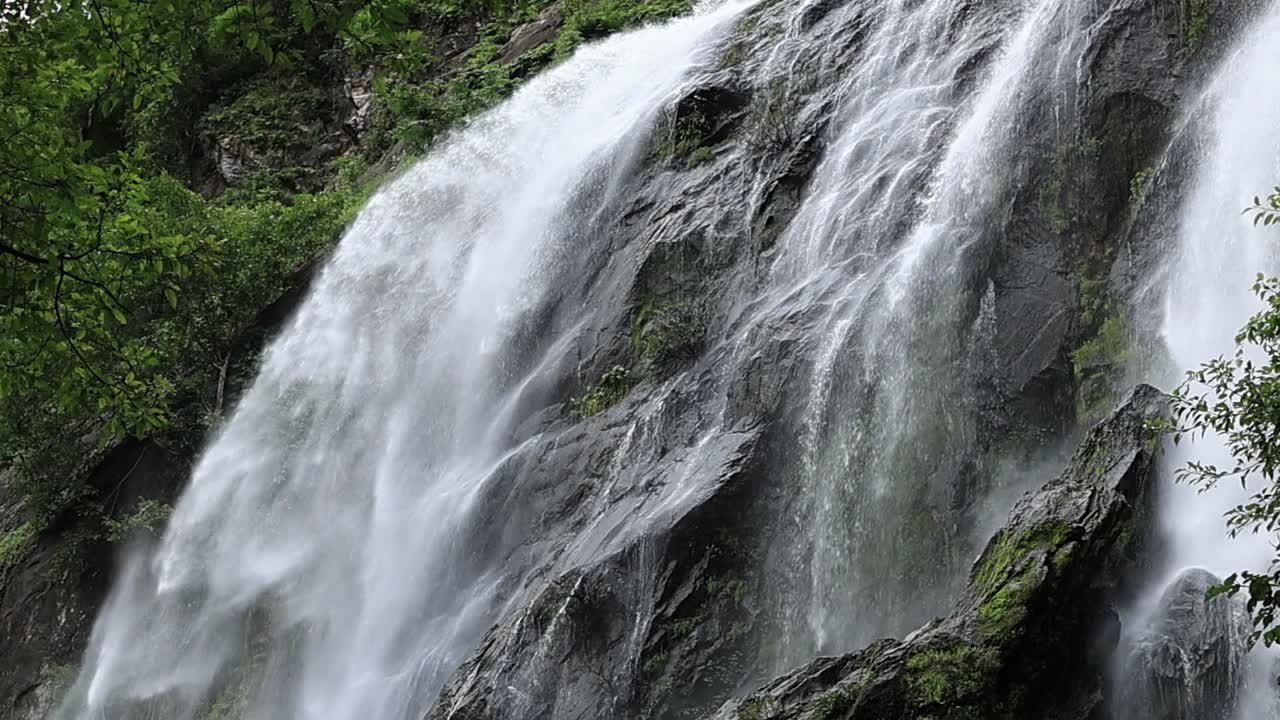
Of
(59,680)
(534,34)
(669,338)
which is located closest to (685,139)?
(669,338)

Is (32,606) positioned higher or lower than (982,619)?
higher

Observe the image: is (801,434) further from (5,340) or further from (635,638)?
(5,340)

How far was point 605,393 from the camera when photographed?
12156mm

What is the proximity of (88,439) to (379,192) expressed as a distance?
19.6 ft

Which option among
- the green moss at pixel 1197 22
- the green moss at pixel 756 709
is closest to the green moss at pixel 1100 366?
the green moss at pixel 1197 22

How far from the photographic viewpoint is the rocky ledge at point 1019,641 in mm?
6621

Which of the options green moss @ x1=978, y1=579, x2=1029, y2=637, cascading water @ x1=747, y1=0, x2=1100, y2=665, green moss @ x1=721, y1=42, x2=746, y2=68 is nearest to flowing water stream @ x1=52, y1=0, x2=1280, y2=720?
cascading water @ x1=747, y1=0, x2=1100, y2=665

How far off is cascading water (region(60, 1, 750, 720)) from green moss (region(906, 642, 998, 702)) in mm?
5134

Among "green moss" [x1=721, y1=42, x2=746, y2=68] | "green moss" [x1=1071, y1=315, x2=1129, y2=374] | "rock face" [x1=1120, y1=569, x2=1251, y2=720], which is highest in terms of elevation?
"green moss" [x1=721, y1=42, x2=746, y2=68]

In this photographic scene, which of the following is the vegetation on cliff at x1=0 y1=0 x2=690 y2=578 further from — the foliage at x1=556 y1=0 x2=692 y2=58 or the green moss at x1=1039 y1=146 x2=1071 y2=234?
the green moss at x1=1039 y1=146 x2=1071 y2=234

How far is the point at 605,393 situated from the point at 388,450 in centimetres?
348

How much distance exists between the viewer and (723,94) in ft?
48.9

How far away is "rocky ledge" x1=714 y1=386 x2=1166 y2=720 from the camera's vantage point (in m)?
6.62

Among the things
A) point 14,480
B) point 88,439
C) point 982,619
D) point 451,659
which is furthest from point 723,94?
point 14,480
